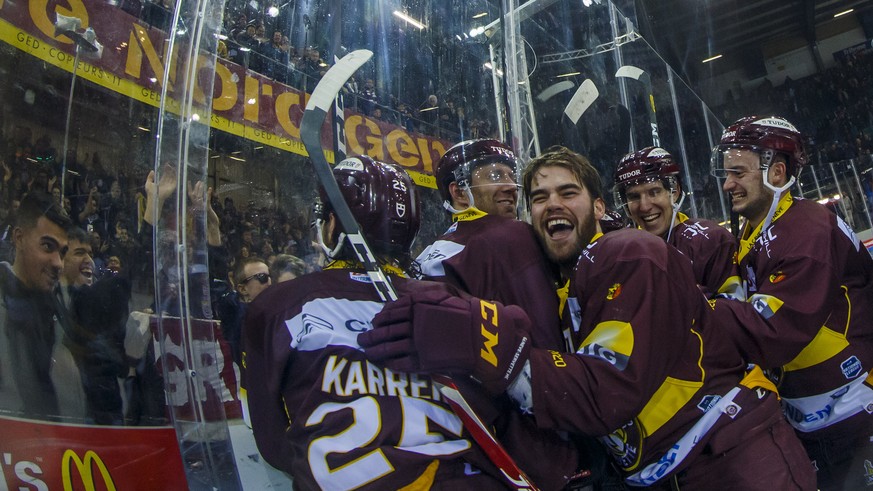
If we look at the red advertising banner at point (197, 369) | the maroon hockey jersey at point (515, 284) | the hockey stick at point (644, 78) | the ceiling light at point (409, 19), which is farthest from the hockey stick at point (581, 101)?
the red advertising banner at point (197, 369)

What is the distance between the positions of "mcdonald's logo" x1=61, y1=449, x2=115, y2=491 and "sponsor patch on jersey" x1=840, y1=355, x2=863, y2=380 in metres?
2.07

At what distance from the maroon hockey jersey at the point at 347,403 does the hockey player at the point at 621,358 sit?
7 centimetres

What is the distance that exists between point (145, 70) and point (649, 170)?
1.83 m

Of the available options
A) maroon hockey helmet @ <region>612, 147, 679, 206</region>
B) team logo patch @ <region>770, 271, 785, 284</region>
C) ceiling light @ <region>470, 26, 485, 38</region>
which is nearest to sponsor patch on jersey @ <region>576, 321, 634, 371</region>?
team logo patch @ <region>770, 271, 785, 284</region>

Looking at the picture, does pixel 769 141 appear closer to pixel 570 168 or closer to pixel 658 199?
pixel 658 199

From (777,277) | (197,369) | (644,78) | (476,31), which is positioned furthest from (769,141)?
(644,78)

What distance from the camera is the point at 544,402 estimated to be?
122 centimetres

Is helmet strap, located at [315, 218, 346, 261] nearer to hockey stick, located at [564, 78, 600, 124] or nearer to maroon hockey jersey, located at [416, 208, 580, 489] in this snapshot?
maroon hockey jersey, located at [416, 208, 580, 489]

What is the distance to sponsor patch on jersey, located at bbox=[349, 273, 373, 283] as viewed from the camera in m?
1.33

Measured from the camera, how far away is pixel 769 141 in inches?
84.1

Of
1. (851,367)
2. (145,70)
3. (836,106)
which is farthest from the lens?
(836,106)

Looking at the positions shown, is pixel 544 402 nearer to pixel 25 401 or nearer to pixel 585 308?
pixel 585 308

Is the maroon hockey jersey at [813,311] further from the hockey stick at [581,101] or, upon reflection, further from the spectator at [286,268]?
the hockey stick at [581,101]

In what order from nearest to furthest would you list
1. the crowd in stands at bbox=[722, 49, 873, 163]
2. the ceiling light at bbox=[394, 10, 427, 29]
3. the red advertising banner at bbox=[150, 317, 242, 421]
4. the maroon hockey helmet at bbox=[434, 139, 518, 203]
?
the red advertising banner at bbox=[150, 317, 242, 421] < the maroon hockey helmet at bbox=[434, 139, 518, 203] < the ceiling light at bbox=[394, 10, 427, 29] < the crowd in stands at bbox=[722, 49, 873, 163]
